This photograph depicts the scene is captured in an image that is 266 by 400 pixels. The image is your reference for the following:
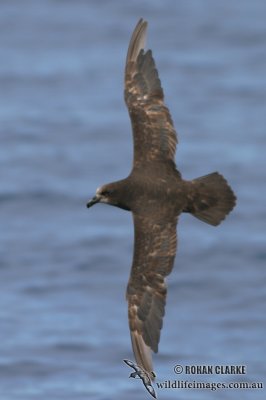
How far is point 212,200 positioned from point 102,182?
12748mm

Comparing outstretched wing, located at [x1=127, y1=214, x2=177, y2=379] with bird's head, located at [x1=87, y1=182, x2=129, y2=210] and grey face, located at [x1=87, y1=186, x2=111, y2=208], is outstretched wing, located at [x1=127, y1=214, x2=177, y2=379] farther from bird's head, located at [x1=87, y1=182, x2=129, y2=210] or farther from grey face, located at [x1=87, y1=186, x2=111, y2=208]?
grey face, located at [x1=87, y1=186, x2=111, y2=208]

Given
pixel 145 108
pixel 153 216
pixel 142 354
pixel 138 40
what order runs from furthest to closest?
pixel 138 40 < pixel 145 108 < pixel 153 216 < pixel 142 354

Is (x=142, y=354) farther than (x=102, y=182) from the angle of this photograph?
No

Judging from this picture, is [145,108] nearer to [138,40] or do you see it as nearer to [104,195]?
[138,40]

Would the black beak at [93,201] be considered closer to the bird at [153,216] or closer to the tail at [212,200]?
the bird at [153,216]

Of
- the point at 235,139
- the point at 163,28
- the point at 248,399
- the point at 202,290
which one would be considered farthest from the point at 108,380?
the point at 163,28

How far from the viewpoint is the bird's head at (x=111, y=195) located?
14547mm

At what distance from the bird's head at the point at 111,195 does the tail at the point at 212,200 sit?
0.61m

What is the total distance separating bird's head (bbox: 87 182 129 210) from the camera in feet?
47.7

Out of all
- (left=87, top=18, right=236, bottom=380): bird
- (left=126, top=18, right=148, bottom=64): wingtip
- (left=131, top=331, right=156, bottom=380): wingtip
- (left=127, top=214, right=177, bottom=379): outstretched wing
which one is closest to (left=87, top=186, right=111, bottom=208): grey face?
(left=87, top=18, right=236, bottom=380): bird

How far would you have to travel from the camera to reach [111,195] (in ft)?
47.8

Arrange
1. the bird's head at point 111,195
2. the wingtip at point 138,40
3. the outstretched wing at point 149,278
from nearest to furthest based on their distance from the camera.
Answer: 1. the outstretched wing at point 149,278
2. the bird's head at point 111,195
3. the wingtip at point 138,40

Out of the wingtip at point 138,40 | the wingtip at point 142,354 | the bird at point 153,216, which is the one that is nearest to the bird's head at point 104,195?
the bird at point 153,216

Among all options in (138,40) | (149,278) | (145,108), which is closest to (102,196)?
(149,278)
